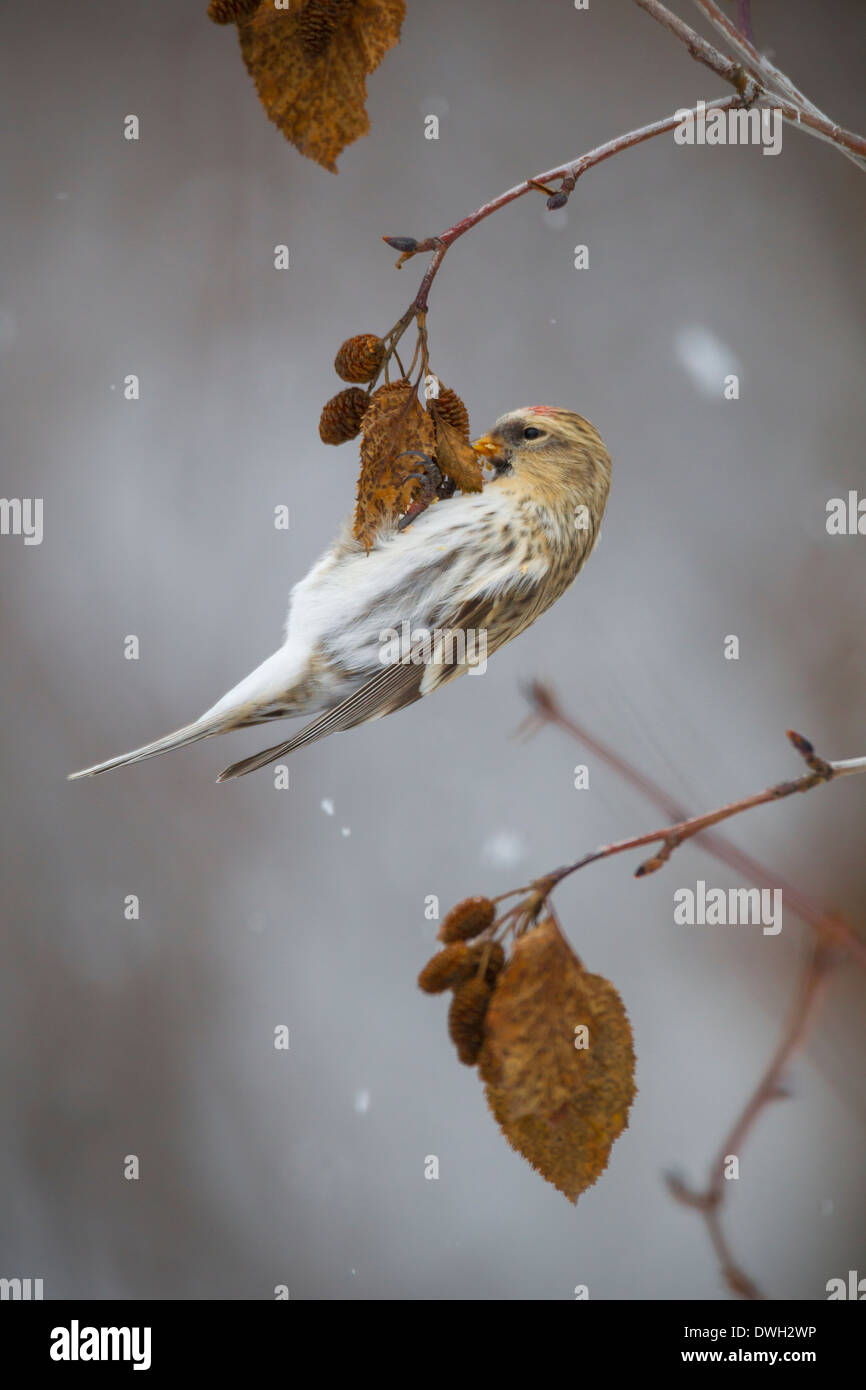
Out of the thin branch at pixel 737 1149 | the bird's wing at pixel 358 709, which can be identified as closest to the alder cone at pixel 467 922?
the bird's wing at pixel 358 709

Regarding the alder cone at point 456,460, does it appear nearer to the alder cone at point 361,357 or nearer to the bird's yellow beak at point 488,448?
the alder cone at point 361,357

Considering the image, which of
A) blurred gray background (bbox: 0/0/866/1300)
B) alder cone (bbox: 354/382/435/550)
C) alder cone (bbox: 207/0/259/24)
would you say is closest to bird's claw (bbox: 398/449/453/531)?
alder cone (bbox: 354/382/435/550)

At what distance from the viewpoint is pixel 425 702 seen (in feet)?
4.32

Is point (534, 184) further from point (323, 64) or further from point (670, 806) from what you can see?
point (670, 806)

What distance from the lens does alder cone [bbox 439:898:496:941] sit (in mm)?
601

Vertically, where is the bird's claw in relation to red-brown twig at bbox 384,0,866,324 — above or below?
below

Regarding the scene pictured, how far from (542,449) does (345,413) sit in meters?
0.25

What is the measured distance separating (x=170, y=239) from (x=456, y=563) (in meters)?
0.78

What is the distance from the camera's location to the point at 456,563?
87 centimetres

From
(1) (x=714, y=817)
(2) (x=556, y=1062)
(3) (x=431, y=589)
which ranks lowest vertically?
(2) (x=556, y=1062)

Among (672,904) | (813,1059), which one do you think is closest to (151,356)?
(672,904)

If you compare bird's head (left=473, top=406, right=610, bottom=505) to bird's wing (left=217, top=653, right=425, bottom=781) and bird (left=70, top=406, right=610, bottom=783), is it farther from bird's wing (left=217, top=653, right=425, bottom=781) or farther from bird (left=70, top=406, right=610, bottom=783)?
bird's wing (left=217, top=653, right=425, bottom=781)

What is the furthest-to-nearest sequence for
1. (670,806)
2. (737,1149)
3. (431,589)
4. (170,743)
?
1. (737,1149)
2. (670,806)
3. (431,589)
4. (170,743)

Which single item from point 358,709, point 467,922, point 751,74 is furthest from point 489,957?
point 751,74
